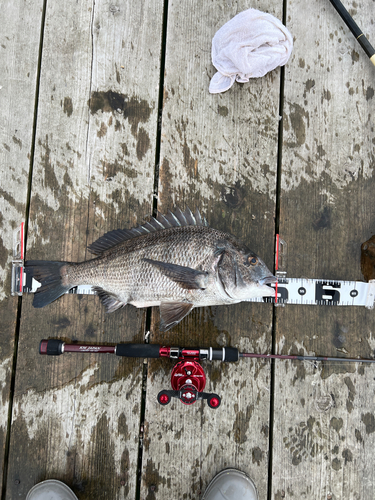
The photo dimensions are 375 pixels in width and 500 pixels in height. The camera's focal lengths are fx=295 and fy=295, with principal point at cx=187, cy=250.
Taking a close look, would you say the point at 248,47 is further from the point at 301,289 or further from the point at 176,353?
the point at 176,353

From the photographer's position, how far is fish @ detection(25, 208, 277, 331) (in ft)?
6.23

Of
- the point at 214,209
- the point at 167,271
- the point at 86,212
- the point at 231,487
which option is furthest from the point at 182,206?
the point at 231,487

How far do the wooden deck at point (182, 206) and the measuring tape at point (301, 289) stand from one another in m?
0.07

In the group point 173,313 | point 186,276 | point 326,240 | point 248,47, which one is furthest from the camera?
point 326,240

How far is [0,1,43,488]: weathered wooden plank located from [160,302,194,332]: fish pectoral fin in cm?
119

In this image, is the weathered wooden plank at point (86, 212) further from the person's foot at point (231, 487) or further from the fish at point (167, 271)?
the person's foot at point (231, 487)

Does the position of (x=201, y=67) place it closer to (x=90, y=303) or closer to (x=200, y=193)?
(x=200, y=193)

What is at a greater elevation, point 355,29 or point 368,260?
point 355,29

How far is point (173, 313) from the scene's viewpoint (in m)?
1.97

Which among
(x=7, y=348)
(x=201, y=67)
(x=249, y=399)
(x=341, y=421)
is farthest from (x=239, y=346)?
(x=201, y=67)

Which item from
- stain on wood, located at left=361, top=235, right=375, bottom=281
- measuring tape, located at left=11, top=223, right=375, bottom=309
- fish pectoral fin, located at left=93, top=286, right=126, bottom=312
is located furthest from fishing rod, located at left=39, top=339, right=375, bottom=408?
stain on wood, located at left=361, top=235, right=375, bottom=281

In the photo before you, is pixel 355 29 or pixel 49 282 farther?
pixel 355 29

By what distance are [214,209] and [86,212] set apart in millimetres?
997

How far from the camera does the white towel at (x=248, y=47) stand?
2219 millimetres
